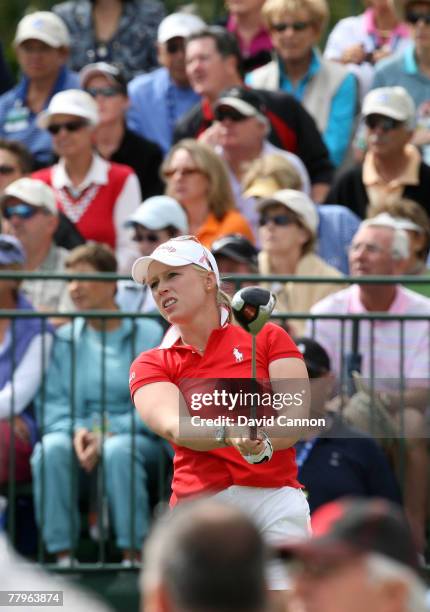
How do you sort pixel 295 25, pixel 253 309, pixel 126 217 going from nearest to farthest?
pixel 253 309 < pixel 126 217 < pixel 295 25

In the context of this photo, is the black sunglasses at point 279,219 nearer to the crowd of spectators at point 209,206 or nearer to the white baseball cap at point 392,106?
the crowd of spectators at point 209,206

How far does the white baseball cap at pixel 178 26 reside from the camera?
35.6 ft

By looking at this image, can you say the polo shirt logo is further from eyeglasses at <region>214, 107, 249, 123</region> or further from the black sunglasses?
eyeglasses at <region>214, 107, 249, 123</region>

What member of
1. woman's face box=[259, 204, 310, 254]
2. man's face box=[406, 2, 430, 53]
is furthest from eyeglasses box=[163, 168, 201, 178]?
man's face box=[406, 2, 430, 53]

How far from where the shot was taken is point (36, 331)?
8.19 m

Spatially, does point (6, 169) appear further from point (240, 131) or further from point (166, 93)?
point (240, 131)

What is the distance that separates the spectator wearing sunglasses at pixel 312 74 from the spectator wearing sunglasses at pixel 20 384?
3.12 metres

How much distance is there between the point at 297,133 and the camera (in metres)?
10.1

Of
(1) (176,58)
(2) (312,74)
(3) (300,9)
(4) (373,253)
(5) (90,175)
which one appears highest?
(3) (300,9)

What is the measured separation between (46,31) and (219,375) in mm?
6016

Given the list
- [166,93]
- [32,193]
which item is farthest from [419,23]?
[32,193]

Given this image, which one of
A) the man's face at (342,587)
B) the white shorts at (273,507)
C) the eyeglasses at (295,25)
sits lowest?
the white shorts at (273,507)

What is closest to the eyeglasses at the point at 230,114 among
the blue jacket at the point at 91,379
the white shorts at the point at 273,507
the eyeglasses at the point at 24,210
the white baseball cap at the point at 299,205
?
the white baseball cap at the point at 299,205

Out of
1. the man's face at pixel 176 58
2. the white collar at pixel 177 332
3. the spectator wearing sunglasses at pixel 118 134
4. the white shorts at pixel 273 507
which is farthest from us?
the man's face at pixel 176 58
